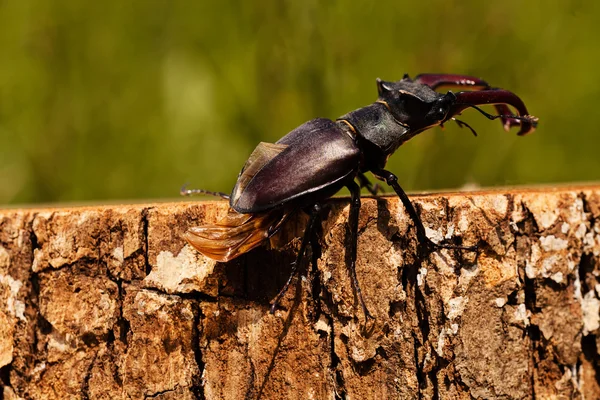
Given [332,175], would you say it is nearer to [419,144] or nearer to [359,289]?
[359,289]

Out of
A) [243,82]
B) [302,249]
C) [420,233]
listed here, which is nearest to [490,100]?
[420,233]

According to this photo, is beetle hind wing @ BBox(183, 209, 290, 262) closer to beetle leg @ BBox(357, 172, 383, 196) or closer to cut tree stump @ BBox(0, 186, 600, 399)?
cut tree stump @ BBox(0, 186, 600, 399)

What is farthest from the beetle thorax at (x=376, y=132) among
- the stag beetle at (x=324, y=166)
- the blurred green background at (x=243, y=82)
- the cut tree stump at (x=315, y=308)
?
the blurred green background at (x=243, y=82)

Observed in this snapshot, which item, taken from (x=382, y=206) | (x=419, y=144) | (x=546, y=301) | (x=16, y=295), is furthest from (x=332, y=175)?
(x=419, y=144)

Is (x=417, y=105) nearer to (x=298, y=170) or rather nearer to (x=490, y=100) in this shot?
(x=490, y=100)

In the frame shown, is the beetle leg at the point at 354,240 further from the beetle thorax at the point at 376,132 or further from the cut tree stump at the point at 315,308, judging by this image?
the beetle thorax at the point at 376,132

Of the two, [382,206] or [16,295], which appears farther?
[16,295]
